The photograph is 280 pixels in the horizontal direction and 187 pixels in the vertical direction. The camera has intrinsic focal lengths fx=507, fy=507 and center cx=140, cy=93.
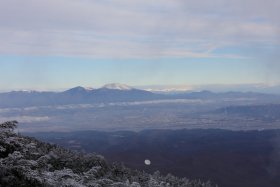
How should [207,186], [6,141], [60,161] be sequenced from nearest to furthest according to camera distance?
[6,141] → [60,161] → [207,186]

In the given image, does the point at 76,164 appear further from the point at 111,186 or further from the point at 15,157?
the point at 15,157

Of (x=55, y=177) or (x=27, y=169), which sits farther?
(x=55, y=177)

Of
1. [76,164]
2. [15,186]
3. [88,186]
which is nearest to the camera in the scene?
[15,186]

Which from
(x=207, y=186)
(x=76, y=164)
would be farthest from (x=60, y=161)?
(x=207, y=186)

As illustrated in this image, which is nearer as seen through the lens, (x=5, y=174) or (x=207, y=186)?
(x=5, y=174)

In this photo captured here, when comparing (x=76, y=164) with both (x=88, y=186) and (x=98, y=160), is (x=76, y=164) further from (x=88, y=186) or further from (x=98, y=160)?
(x=88, y=186)

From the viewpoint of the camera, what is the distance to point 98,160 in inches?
3145

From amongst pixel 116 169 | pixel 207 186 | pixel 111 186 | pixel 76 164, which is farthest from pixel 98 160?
pixel 111 186

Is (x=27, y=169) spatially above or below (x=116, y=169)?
above

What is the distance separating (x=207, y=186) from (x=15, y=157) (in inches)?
3213

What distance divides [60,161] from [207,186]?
45406mm

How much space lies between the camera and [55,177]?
20703 millimetres

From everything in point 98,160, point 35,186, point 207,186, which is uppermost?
point 35,186

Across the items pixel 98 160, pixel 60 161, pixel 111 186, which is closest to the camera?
pixel 111 186
